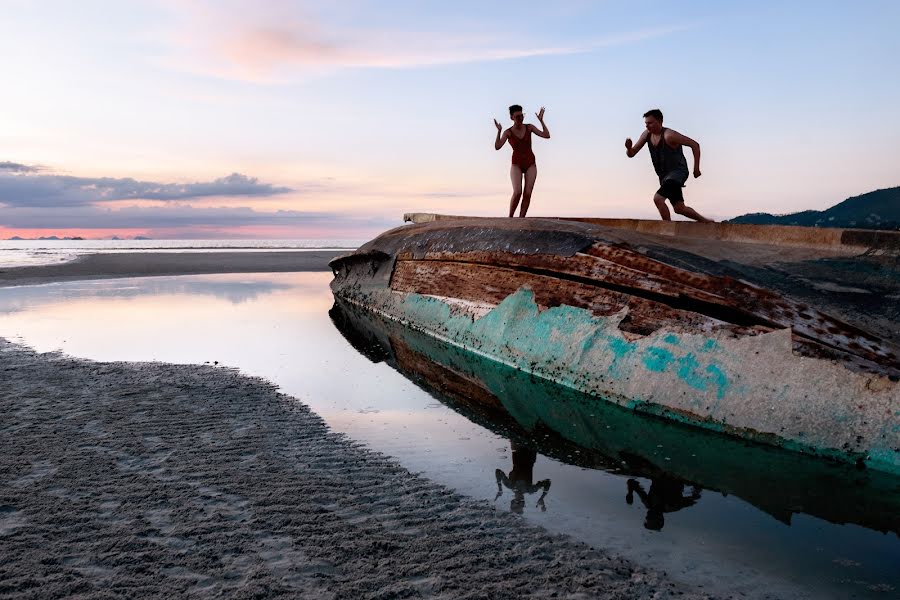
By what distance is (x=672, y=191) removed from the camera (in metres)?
8.56

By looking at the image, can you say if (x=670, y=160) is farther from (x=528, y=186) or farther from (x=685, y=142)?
(x=528, y=186)

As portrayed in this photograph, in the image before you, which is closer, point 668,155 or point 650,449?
point 650,449

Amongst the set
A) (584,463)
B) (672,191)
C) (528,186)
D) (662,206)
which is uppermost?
(528,186)

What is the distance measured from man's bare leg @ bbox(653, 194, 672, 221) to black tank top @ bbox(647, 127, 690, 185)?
0.41 m

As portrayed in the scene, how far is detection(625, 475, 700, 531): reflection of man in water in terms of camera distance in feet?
9.42

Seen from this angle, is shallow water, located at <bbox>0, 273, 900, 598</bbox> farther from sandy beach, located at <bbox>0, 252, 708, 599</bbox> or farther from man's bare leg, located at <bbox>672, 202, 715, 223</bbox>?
man's bare leg, located at <bbox>672, 202, 715, 223</bbox>

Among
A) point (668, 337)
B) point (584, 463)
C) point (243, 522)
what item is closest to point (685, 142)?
point (668, 337)

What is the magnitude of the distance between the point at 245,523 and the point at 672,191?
24.1 ft

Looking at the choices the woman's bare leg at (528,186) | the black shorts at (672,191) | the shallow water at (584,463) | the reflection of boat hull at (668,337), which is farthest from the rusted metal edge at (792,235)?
the shallow water at (584,463)

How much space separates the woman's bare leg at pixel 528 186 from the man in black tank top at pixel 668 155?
1679 mm

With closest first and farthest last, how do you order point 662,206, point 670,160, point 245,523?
point 245,523 < point 670,160 < point 662,206

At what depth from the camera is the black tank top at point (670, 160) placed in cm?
835

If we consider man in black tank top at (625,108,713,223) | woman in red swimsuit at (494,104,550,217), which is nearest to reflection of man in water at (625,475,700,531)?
man in black tank top at (625,108,713,223)

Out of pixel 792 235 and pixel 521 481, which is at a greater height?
pixel 792 235
